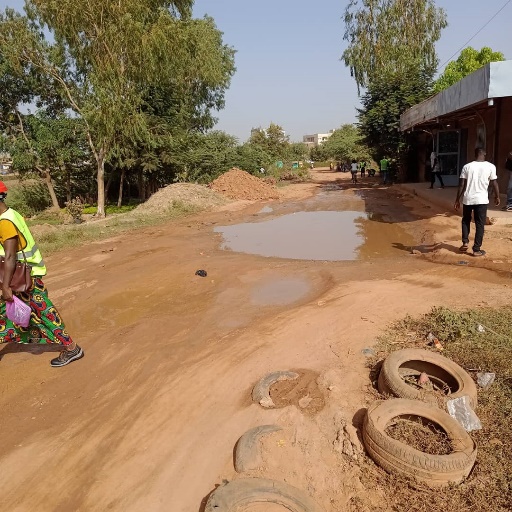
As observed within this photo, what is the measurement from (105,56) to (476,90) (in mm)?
14191

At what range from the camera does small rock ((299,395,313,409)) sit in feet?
11.1

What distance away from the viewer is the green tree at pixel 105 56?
17062 mm

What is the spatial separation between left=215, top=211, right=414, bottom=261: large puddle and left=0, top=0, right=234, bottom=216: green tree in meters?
8.28

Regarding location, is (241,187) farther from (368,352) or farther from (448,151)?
(368,352)

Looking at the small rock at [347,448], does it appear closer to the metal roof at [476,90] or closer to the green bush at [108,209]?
the metal roof at [476,90]

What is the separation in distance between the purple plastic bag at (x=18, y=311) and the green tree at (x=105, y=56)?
584 inches

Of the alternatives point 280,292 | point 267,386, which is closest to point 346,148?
point 280,292

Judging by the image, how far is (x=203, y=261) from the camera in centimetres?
856

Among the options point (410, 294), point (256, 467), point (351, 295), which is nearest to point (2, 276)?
point (256, 467)

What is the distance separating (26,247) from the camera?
402cm

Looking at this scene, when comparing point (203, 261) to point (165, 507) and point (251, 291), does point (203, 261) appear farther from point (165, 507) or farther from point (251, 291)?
point (165, 507)

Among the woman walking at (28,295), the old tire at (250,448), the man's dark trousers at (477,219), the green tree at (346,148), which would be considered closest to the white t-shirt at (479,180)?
the man's dark trousers at (477,219)

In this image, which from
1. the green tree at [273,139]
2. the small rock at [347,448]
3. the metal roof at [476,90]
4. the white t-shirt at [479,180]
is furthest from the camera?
the green tree at [273,139]

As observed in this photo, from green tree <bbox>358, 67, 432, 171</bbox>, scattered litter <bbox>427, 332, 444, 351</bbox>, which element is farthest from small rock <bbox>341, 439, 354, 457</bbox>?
green tree <bbox>358, 67, 432, 171</bbox>
